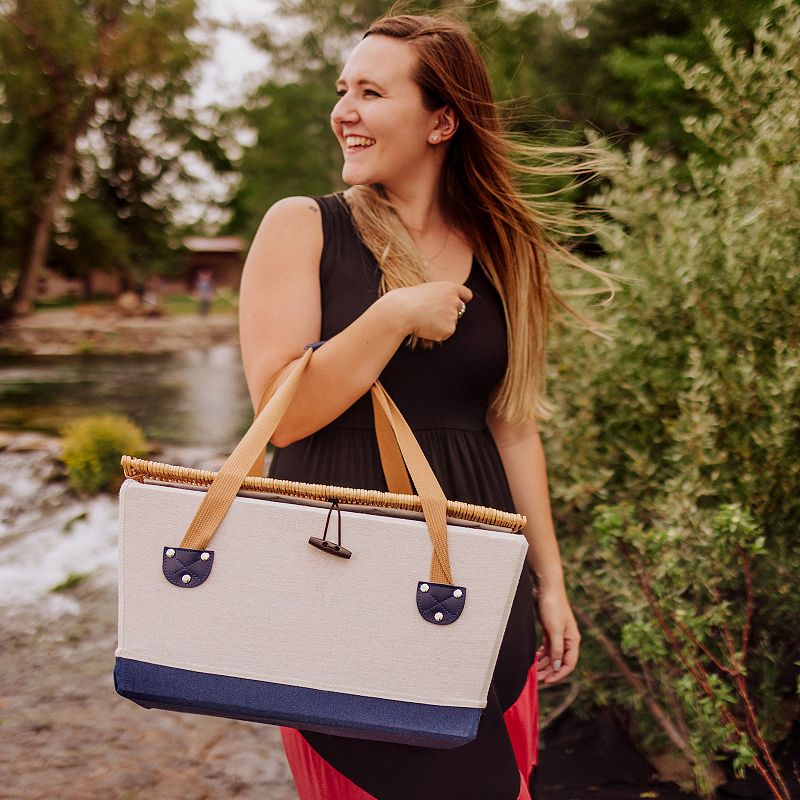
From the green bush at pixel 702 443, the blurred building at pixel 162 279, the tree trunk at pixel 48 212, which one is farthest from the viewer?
the blurred building at pixel 162 279

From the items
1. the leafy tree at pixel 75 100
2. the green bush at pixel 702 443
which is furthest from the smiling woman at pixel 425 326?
the leafy tree at pixel 75 100

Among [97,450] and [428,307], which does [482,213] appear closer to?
[428,307]

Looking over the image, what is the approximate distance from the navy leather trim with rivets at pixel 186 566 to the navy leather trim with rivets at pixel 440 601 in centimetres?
30

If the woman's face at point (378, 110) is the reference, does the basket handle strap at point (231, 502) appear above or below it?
below

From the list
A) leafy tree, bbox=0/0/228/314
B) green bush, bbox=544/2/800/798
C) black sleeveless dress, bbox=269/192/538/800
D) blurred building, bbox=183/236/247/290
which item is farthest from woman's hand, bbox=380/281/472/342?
blurred building, bbox=183/236/247/290

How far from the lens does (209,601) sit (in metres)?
1.18

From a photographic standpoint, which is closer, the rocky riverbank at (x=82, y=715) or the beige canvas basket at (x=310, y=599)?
the beige canvas basket at (x=310, y=599)

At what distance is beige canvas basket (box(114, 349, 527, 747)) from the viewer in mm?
1160

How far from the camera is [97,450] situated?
24.9ft

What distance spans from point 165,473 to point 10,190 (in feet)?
31.6

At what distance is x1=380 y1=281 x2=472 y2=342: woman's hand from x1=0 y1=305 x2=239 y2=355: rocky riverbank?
27.2 ft

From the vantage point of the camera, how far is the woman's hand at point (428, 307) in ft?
4.59

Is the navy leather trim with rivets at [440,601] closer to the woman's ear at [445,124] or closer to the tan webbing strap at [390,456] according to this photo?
the tan webbing strap at [390,456]

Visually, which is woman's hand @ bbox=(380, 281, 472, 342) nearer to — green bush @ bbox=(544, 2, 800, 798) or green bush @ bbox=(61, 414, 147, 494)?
green bush @ bbox=(544, 2, 800, 798)
